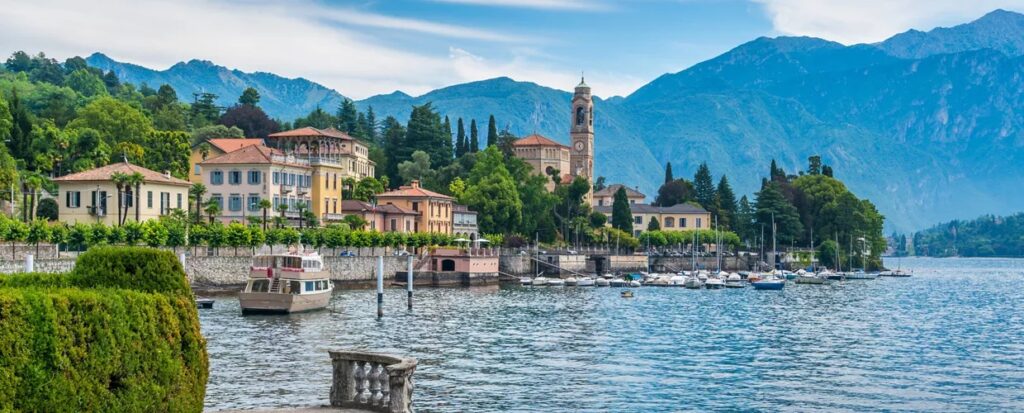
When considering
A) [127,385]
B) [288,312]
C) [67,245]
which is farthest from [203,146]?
[127,385]

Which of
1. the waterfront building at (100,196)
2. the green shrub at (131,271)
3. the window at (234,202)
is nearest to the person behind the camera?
the green shrub at (131,271)

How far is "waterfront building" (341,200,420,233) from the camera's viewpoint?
447 ft

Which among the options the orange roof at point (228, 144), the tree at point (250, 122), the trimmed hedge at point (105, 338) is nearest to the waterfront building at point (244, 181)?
the orange roof at point (228, 144)

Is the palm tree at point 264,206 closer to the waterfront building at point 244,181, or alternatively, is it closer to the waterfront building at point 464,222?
the waterfront building at point 244,181

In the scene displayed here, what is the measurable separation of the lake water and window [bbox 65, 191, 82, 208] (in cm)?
1986

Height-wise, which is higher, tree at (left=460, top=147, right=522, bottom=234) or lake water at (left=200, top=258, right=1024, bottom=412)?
tree at (left=460, top=147, right=522, bottom=234)

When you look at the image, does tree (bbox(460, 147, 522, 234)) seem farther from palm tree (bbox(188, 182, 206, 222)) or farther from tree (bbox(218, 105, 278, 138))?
palm tree (bbox(188, 182, 206, 222))

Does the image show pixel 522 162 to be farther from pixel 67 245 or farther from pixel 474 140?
pixel 67 245

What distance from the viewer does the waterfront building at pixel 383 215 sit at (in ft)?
447

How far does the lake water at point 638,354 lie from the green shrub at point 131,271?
51.2ft

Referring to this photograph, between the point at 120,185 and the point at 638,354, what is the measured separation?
54.6 meters

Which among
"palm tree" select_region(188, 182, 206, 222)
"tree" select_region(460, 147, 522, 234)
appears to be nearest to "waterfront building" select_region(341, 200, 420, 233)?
"tree" select_region(460, 147, 522, 234)

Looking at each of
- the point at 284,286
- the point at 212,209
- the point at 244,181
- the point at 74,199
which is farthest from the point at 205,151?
the point at 284,286

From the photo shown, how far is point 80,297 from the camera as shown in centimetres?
1888
